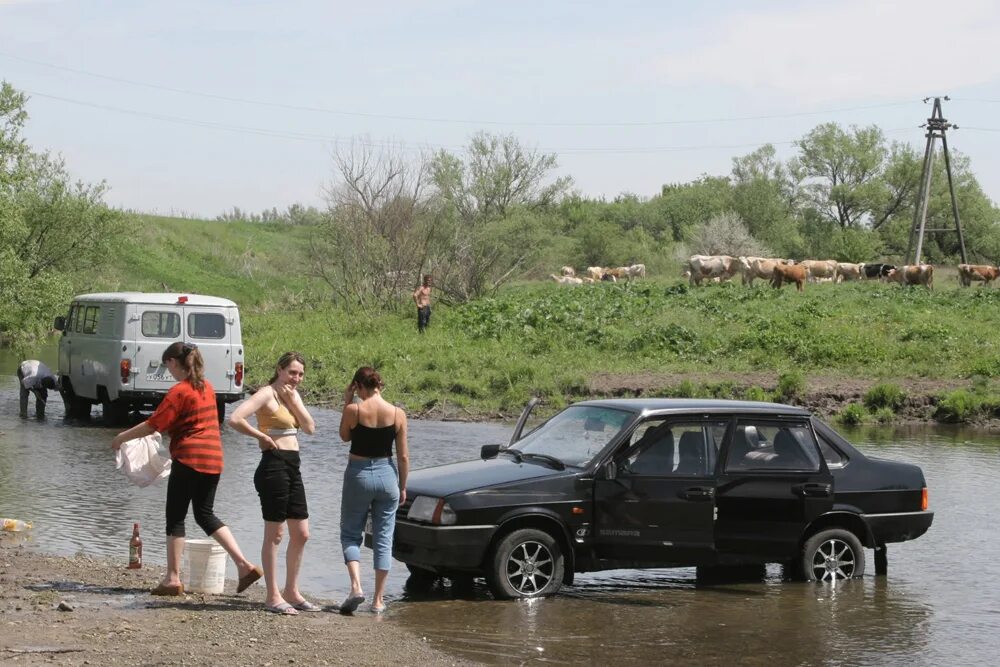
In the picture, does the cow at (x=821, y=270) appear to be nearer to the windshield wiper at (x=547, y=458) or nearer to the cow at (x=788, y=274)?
the cow at (x=788, y=274)

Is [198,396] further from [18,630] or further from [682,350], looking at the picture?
[682,350]

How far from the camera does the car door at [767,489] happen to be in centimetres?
1112

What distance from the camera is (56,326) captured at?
Result: 2439 centimetres

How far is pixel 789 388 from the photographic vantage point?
2838cm

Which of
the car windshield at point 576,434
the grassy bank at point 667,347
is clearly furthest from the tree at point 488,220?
the car windshield at point 576,434

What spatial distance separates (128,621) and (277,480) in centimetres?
138

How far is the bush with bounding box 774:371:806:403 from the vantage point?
28.1 m

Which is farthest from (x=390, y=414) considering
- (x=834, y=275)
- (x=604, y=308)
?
(x=834, y=275)

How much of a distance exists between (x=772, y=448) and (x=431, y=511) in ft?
9.71

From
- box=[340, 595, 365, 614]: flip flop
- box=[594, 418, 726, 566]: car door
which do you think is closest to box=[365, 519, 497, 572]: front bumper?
box=[340, 595, 365, 614]: flip flop

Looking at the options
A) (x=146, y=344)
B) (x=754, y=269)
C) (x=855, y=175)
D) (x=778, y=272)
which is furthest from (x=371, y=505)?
(x=855, y=175)

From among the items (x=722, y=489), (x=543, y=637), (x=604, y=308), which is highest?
(x=604, y=308)

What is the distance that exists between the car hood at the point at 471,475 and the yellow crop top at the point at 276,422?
143 centimetres

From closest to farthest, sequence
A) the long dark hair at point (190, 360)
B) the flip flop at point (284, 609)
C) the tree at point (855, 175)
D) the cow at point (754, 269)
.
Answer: the flip flop at point (284, 609), the long dark hair at point (190, 360), the cow at point (754, 269), the tree at point (855, 175)
